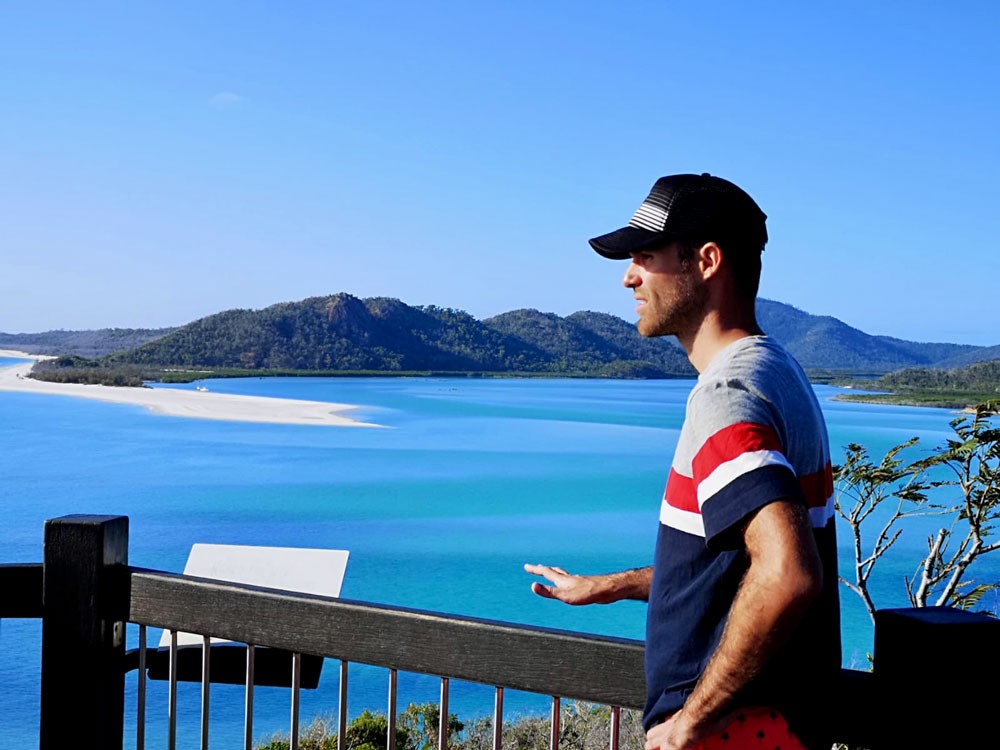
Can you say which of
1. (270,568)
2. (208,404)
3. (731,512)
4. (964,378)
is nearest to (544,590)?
(731,512)

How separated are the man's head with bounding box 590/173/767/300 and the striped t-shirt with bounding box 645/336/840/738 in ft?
0.37

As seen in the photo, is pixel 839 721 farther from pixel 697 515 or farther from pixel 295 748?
pixel 295 748

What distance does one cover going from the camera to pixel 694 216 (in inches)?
53.2

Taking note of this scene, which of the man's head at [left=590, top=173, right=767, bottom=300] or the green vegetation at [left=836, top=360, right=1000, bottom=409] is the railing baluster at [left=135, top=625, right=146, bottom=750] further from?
the green vegetation at [left=836, top=360, right=1000, bottom=409]

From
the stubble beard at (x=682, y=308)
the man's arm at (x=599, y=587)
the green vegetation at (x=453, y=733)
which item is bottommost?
the green vegetation at (x=453, y=733)

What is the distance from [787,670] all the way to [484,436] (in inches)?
1724

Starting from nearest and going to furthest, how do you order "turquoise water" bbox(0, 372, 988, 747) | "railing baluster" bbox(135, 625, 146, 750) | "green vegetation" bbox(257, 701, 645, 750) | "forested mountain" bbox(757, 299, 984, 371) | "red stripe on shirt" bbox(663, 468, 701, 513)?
1. "red stripe on shirt" bbox(663, 468, 701, 513)
2. "railing baluster" bbox(135, 625, 146, 750)
3. "green vegetation" bbox(257, 701, 645, 750)
4. "turquoise water" bbox(0, 372, 988, 747)
5. "forested mountain" bbox(757, 299, 984, 371)

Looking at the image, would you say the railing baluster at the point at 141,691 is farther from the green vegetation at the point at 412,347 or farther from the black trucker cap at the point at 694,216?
the green vegetation at the point at 412,347

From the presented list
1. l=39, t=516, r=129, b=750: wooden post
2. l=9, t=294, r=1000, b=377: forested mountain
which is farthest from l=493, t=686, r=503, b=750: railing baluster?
l=9, t=294, r=1000, b=377: forested mountain

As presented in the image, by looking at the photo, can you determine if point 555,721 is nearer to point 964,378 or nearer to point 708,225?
point 708,225

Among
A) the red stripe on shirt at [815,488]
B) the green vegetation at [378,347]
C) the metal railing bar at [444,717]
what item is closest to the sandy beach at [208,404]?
the green vegetation at [378,347]

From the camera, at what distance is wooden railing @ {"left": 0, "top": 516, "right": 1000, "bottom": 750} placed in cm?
127

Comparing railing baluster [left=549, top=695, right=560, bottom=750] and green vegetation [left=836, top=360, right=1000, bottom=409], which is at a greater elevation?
green vegetation [left=836, top=360, right=1000, bottom=409]

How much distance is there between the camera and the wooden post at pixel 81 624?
6.38 ft
